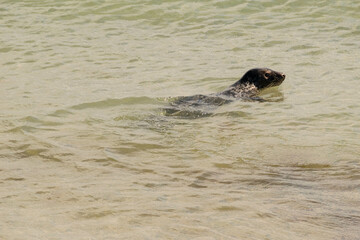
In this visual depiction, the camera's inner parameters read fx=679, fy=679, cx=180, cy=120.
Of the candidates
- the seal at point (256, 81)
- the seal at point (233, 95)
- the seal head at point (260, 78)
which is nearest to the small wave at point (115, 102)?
the seal at point (233, 95)

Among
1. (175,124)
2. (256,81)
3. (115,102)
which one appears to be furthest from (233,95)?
(115,102)

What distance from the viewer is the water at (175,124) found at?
5.01 metres

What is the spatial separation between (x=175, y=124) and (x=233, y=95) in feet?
4.93

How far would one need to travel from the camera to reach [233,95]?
9.55 m

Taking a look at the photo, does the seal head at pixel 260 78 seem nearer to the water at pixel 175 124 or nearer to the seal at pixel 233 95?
the seal at pixel 233 95

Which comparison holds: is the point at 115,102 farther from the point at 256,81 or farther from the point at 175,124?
the point at 256,81

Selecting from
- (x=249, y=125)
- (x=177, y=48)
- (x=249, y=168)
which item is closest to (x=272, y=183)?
(x=249, y=168)

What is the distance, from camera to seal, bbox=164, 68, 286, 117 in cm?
882

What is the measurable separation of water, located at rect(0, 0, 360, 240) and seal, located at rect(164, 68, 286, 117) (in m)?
0.17

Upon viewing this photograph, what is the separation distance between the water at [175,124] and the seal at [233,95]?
170 mm

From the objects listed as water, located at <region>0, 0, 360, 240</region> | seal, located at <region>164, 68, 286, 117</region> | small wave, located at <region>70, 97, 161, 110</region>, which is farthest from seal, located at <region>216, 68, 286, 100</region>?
small wave, located at <region>70, 97, 161, 110</region>

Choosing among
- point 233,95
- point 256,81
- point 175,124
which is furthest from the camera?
point 256,81

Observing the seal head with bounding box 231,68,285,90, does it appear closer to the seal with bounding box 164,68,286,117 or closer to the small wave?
the seal with bounding box 164,68,286,117

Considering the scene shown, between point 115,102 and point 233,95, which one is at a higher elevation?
point 115,102
